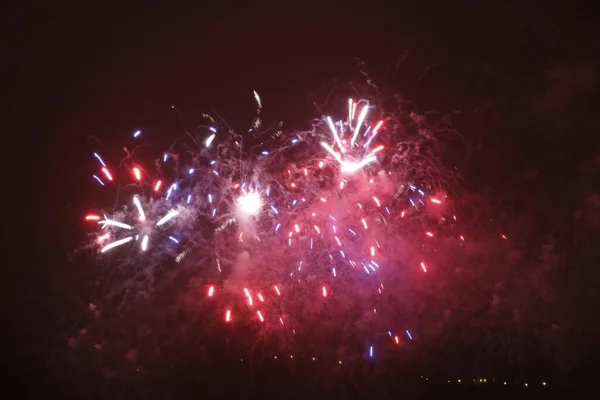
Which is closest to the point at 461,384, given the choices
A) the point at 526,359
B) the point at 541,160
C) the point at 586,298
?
the point at 526,359

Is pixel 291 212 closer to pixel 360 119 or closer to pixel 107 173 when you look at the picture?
pixel 360 119

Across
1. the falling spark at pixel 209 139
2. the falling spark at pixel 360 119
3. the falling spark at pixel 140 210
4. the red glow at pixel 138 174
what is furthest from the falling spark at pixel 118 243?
the falling spark at pixel 360 119

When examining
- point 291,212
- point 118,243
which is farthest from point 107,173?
point 291,212

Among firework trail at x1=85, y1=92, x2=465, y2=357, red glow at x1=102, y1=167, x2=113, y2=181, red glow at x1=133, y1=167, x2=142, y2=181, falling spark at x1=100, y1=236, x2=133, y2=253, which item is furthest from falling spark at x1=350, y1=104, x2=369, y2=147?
red glow at x1=102, y1=167, x2=113, y2=181

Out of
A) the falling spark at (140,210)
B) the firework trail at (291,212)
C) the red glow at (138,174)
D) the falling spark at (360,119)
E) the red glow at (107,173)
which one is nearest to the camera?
the falling spark at (360,119)

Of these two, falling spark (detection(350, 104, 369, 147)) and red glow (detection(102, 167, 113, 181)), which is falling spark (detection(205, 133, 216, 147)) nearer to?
red glow (detection(102, 167, 113, 181))

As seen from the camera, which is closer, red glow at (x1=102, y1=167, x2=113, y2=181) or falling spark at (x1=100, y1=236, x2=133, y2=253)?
falling spark at (x1=100, y1=236, x2=133, y2=253)

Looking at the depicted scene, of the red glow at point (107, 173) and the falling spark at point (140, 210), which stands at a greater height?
the red glow at point (107, 173)

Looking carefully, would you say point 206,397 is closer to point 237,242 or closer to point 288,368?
point 288,368

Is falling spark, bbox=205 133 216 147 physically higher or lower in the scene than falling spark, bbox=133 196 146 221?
higher

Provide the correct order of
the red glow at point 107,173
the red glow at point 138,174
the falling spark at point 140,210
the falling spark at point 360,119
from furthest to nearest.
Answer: the red glow at point 107,173 → the red glow at point 138,174 → the falling spark at point 140,210 → the falling spark at point 360,119

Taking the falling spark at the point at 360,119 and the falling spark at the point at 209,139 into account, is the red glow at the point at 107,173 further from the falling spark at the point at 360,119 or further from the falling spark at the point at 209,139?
the falling spark at the point at 360,119

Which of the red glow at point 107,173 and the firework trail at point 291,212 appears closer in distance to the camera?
the firework trail at point 291,212
